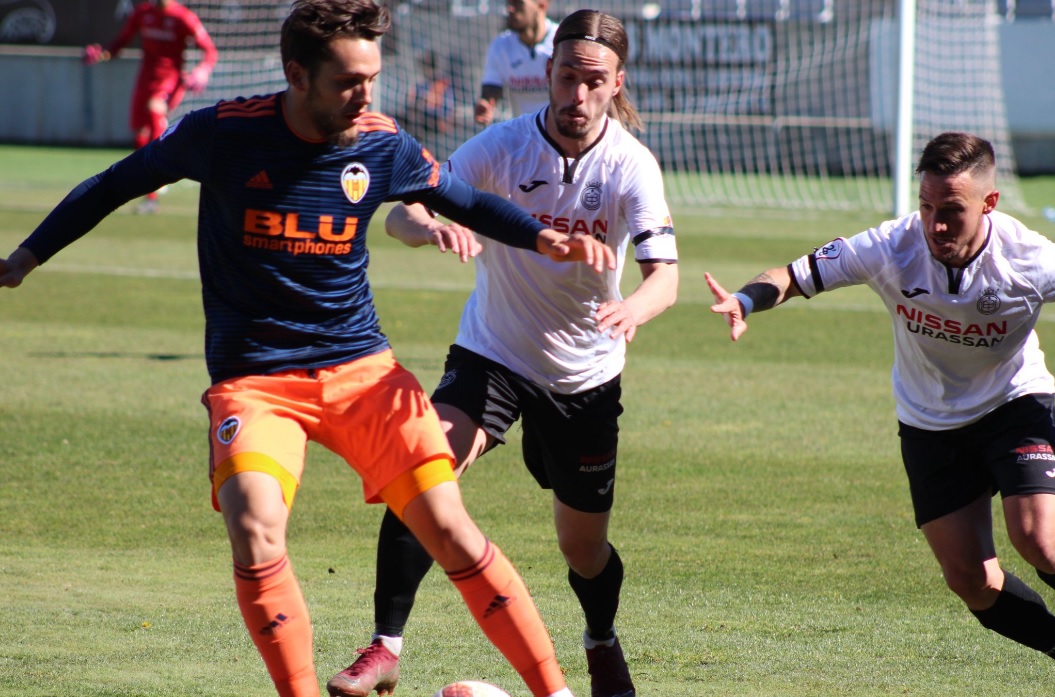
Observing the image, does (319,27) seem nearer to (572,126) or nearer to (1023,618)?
(572,126)

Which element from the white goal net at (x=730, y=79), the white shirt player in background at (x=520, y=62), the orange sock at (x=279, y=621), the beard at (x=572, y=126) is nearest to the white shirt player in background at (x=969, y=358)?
the beard at (x=572, y=126)

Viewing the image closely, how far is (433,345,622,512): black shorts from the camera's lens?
16.0ft

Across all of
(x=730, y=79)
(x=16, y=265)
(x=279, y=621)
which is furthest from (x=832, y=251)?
(x=730, y=79)

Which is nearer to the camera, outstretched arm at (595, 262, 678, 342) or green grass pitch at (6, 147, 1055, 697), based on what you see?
outstretched arm at (595, 262, 678, 342)

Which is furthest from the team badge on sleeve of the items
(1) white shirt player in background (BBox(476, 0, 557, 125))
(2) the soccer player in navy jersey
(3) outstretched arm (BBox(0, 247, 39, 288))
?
(1) white shirt player in background (BBox(476, 0, 557, 125))

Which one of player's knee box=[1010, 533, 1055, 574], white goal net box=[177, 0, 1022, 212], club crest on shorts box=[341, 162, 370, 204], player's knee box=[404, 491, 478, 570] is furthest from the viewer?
white goal net box=[177, 0, 1022, 212]

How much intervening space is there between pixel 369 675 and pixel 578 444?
1061 millimetres

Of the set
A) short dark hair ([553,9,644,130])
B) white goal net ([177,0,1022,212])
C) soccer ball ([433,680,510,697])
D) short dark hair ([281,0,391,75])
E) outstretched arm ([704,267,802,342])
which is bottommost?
white goal net ([177,0,1022,212])

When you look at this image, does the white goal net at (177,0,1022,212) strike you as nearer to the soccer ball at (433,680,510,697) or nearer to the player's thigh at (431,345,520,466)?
the player's thigh at (431,345,520,466)

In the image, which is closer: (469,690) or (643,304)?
(469,690)

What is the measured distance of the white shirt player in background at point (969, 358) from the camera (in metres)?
4.66

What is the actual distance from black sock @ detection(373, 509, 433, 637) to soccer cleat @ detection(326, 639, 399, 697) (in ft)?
0.29

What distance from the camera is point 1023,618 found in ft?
15.6

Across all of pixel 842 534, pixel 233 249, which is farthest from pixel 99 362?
pixel 233 249
